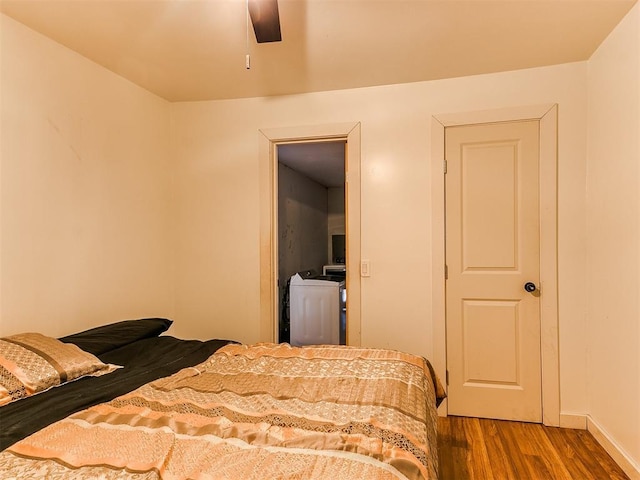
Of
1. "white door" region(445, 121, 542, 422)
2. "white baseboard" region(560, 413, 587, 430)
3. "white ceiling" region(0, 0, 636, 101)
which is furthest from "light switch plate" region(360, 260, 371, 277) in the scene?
"white baseboard" region(560, 413, 587, 430)

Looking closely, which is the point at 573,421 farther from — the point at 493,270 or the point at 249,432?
the point at 249,432

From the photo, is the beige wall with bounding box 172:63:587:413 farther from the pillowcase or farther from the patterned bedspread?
the pillowcase

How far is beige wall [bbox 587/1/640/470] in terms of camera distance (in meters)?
1.82

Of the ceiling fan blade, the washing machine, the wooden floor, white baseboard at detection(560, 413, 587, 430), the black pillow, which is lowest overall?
the wooden floor

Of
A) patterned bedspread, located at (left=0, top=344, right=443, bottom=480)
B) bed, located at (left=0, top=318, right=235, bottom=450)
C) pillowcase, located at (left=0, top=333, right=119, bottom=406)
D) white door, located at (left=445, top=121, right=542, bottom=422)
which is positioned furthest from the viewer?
white door, located at (left=445, top=121, right=542, bottom=422)

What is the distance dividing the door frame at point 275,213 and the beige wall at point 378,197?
57 mm

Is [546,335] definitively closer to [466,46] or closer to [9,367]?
[466,46]

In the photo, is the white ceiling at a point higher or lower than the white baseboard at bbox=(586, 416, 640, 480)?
higher

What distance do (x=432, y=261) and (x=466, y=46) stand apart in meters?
1.37

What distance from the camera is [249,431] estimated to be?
1.06 m

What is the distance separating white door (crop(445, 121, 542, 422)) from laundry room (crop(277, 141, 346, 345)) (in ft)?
3.76

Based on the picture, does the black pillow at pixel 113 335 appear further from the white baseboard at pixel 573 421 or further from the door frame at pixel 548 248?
the white baseboard at pixel 573 421

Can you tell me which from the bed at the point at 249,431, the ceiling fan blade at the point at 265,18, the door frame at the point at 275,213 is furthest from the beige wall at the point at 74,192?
the ceiling fan blade at the point at 265,18

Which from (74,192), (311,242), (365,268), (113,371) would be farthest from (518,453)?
(311,242)
